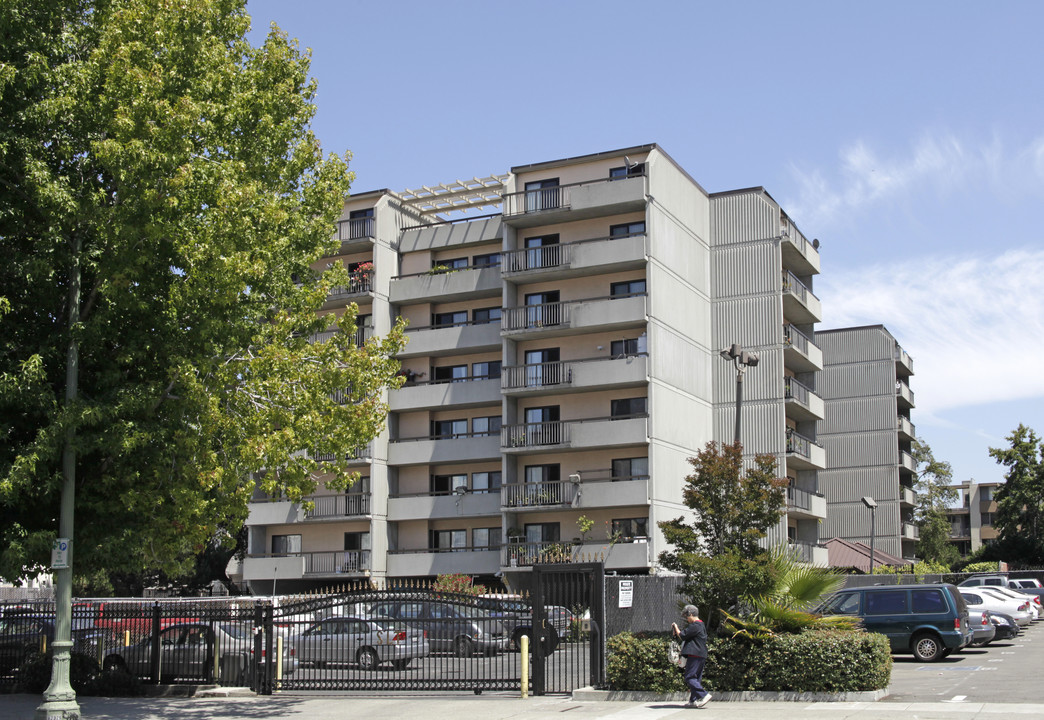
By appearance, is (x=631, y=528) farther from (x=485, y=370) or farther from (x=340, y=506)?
(x=340, y=506)

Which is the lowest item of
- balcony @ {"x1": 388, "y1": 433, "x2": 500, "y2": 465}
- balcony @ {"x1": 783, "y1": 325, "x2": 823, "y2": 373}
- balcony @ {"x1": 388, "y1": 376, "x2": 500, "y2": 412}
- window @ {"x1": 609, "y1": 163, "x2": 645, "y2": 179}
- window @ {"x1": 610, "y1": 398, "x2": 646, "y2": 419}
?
balcony @ {"x1": 388, "y1": 433, "x2": 500, "y2": 465}

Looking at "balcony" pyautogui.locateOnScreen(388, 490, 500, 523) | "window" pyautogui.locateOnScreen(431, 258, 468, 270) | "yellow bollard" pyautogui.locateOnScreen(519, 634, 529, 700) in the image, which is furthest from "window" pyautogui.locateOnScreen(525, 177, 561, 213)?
"yellow bollard" pyautogui.locateOnScreen(519, 634, 529, 700)

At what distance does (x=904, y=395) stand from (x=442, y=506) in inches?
1436

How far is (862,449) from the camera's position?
6738 centimetres

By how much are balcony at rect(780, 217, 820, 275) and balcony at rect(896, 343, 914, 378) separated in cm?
1722

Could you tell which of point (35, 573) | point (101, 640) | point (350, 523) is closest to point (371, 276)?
point (350, 523)

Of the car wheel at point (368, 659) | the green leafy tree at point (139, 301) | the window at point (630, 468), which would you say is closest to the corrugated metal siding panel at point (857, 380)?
the window at point (630, 468)

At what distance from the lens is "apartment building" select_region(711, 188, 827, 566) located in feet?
164

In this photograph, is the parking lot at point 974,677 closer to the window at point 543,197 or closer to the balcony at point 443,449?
the balcony at point 443,449

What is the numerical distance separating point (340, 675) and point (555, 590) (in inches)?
202

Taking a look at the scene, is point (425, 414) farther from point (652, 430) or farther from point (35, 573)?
point (35, 573)

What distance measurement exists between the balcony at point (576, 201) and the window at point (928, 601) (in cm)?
2337

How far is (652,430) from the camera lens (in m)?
44.6

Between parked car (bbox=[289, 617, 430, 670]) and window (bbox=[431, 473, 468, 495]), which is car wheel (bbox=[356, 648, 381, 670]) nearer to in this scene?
parked car (bbox=[289, 617, 430, 670])
